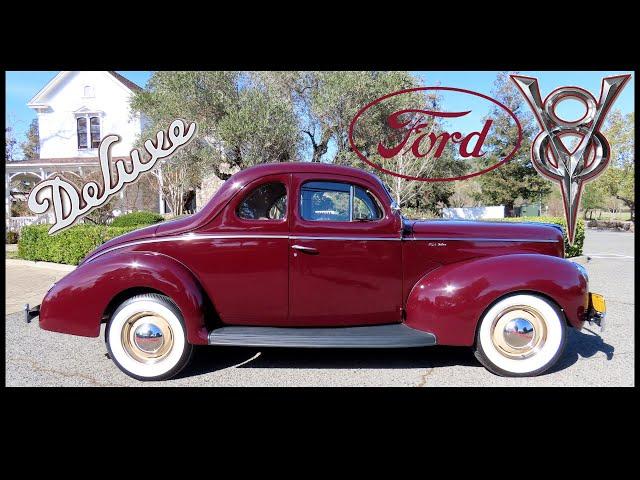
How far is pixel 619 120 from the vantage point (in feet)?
73.9

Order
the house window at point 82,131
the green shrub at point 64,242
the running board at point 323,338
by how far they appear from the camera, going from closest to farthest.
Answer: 1. the running board at point 323,338
2. the green shrub at point 64,242
3. the house window at point 82,131

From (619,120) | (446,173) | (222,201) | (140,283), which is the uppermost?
(619,120)

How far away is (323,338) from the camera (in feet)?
10.2

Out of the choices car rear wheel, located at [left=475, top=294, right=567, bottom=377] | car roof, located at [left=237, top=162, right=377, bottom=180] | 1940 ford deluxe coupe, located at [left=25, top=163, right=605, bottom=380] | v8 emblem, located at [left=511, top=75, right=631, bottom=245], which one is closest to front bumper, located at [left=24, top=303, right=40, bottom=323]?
1940 ford deluxe coupe, located at [left=25, top=163, right=605, bottom=380]

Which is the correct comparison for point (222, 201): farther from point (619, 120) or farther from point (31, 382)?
point (619, 120)

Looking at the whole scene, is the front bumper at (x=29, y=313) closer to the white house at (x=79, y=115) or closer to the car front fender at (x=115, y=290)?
the car front fender at (x=115, y=290)

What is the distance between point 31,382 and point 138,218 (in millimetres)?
8665

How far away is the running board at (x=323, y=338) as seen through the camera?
3.06 metres

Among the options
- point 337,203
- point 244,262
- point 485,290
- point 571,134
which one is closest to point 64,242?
point 244,262

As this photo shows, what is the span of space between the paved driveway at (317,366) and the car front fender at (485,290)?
1.38ft

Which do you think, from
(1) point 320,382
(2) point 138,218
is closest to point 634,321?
(1) point 320,382

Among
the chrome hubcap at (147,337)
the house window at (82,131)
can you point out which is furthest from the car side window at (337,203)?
the house window at (82,131)

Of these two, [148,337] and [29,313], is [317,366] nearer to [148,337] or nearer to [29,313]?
[148,337]

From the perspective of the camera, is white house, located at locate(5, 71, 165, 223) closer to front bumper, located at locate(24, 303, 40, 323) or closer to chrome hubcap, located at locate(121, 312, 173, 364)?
front bumper, located at locate(24, 303, 40, 323)
